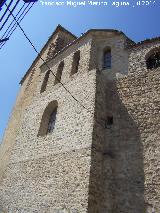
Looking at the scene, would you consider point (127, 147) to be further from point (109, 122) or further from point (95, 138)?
point (109, 122)

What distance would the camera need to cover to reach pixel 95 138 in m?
8.53

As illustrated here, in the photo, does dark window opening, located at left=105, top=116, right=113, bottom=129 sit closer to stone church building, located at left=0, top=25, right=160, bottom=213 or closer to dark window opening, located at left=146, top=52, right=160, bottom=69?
stone church building, located at left=0, top=25, right=160, bottom=213

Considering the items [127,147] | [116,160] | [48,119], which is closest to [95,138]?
[116,160]

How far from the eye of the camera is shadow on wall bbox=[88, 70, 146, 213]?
7.56 m

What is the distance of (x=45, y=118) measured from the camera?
11.7 meters

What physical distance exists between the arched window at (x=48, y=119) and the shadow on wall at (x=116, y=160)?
273cm

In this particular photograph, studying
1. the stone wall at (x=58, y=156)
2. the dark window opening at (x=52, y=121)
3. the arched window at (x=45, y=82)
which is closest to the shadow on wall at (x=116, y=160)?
the stone wall at (x=58, y=156)

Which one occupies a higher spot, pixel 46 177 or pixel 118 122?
pixel 118 122

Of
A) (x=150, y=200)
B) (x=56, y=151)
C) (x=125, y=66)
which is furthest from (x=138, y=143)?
(x=125, y=66)

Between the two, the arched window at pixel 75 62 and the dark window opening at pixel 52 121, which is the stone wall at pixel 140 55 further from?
the dark window opening at pixel 52 121

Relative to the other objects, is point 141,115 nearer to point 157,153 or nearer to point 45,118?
point 157,153

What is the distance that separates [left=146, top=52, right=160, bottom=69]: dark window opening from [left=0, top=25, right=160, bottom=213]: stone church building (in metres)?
0.04

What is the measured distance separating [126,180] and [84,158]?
58.2 inches

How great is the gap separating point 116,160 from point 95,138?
1017 millimetres
